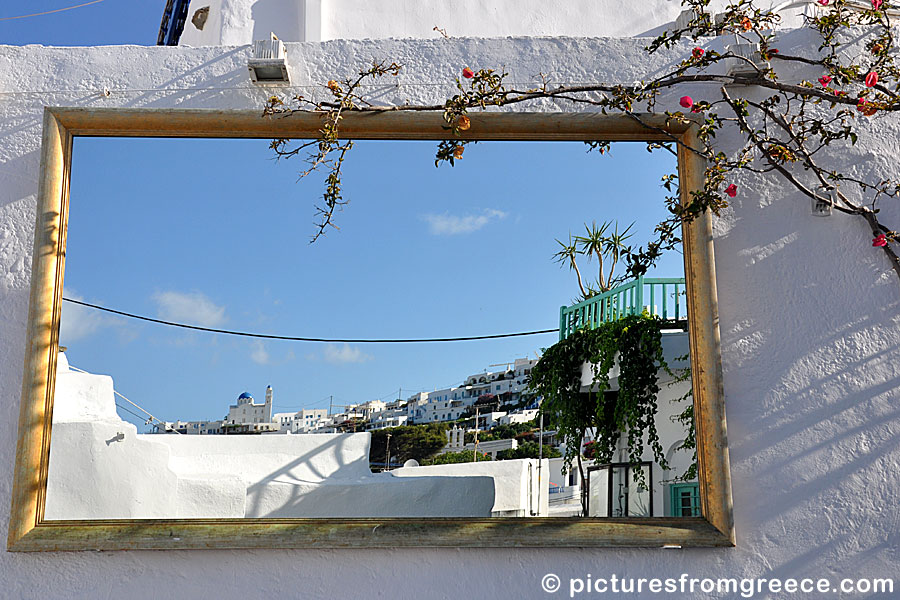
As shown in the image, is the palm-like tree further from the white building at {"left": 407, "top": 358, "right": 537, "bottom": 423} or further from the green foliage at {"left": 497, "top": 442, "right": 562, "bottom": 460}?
the green foliage at {"left": 497, "top": 442, "right": 562, "bottom": 460}

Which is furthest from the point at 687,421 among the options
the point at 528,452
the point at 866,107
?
the point at 866,107

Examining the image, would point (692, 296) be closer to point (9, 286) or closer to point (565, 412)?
point (565, 412)

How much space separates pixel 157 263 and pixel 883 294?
280cm

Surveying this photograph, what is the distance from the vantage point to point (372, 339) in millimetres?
3320

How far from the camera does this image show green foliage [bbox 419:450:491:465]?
3.17m

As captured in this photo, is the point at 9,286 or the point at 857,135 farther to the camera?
the point at 857,135

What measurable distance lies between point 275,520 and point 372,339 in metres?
0.76

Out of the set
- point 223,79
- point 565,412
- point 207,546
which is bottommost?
point 207,546

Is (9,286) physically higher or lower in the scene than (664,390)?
higher

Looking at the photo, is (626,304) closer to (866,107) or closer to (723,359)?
(723,359)

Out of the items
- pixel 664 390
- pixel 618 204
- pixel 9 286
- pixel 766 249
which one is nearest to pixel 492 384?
pixel 664 390

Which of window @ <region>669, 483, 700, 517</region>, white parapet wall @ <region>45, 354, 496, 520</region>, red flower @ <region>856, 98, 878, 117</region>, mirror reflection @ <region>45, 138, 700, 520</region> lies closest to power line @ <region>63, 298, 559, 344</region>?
mirror reflection @ <region>45, 138, 700, 520</region>

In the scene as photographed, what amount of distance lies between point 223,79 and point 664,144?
179 cm

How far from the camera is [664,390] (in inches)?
128
